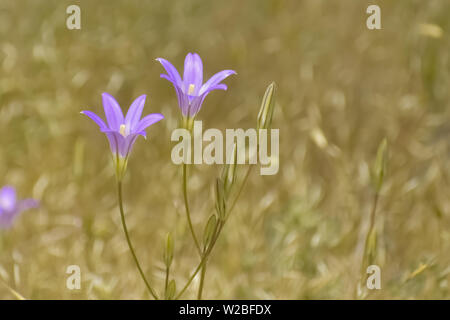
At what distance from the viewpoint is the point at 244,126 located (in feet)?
5.53

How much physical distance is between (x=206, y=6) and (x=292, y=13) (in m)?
0.27

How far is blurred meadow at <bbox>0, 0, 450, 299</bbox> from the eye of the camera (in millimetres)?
1333

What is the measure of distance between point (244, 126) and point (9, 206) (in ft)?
2.17

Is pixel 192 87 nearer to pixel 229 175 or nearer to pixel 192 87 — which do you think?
pixel 192 87

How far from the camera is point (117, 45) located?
171cm

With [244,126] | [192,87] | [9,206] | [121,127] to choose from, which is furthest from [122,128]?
[244,126]

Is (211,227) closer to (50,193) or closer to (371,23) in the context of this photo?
(50,193)

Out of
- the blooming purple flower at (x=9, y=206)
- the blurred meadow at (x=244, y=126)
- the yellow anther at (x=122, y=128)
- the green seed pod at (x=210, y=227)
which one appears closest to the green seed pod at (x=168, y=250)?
the green seed pod at (x=210, y=227)

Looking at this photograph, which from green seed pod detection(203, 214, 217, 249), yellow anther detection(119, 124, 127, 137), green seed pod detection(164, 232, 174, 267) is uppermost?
yellow anther detection(119, 124, 127, 137)

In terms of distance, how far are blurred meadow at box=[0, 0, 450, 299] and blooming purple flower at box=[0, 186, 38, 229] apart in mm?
59

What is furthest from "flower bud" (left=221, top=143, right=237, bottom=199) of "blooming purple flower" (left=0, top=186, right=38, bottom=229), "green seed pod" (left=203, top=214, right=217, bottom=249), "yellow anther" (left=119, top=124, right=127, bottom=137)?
"blooming purple flower" (left=0, top=186, right=38, bottom=229)

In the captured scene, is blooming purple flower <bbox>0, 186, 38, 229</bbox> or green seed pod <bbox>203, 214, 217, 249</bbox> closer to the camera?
green seed pod <bbox>203, 214, 217, 249</bbox>

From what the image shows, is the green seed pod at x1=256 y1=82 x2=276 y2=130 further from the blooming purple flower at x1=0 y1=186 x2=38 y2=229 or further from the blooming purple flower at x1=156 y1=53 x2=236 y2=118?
the blooming purple flower at x1=0 y1=186 x2=38 y2=229
